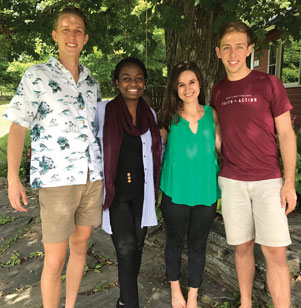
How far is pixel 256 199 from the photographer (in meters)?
2.26

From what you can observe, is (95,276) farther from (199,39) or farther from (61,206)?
(199,39)

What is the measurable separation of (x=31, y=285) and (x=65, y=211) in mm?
1449

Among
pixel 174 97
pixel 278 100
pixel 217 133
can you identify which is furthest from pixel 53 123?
pixel 278 100

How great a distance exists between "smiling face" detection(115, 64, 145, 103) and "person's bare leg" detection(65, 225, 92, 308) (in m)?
1.07

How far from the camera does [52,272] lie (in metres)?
2.21

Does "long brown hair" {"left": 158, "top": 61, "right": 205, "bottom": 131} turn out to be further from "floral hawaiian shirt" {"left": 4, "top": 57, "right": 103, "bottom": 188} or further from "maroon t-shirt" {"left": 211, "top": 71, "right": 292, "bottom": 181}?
"floral hawaiian shirt" {"left": 4, "top": 57, "right": 103, "bottom": 188}

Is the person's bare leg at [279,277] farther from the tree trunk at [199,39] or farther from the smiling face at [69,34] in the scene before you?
the tree trunk at [199,39]

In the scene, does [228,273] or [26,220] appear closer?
[228,273]

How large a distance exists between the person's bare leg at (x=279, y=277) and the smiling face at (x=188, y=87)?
4.18 feet

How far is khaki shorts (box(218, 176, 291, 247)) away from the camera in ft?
7.23

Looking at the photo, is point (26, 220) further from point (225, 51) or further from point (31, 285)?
point (225, 51)

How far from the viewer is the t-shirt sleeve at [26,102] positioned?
202cm

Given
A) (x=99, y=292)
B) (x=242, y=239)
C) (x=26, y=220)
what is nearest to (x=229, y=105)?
(x=242, y=239)

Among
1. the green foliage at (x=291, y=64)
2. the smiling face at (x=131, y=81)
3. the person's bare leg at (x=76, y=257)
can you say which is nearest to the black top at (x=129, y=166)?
the smiling face at (x=131, y=81)
